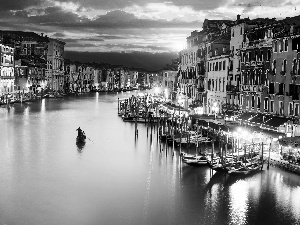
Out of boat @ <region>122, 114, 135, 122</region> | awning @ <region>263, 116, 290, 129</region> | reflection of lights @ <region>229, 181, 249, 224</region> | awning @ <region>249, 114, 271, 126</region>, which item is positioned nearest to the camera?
reflection of lights @ <region>229, 181, 249, 224</region>

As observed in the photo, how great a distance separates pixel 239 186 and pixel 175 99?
31635 mm

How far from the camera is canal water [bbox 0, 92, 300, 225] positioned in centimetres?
1565

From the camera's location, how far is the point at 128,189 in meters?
18.8

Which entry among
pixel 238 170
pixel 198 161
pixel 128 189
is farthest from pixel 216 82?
pixel 128 189

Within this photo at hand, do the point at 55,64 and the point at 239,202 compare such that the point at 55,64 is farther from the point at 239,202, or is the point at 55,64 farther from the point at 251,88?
the point at 239,202

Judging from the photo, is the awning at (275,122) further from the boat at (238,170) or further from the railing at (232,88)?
the railing at (232,88)

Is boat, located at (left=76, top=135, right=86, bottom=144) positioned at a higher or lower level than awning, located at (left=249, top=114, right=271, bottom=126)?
lower

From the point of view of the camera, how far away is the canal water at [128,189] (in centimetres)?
1565

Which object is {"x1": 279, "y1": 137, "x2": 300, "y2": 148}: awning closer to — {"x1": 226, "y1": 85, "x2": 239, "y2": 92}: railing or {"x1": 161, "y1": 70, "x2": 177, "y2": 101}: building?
{"x1": 226, "y1": 85, "x2": 239, "y2": 92}: railing

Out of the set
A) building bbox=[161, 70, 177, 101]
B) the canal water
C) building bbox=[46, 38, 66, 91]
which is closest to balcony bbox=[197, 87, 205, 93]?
the canal water

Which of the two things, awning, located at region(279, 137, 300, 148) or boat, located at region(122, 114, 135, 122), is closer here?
awning, located at region(279, 137, 300, 148)

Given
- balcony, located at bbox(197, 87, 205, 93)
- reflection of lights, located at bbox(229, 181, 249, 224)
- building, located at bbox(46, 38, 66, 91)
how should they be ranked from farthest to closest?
building, located at bbox(46, 38, 66, 91) → balcony, located at bbox(197, 87, 205, 93) → reflection of lights, located at bbox(229, 181, 249, 224)

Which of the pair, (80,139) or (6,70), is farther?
(6,70)

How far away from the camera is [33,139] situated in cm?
3070
